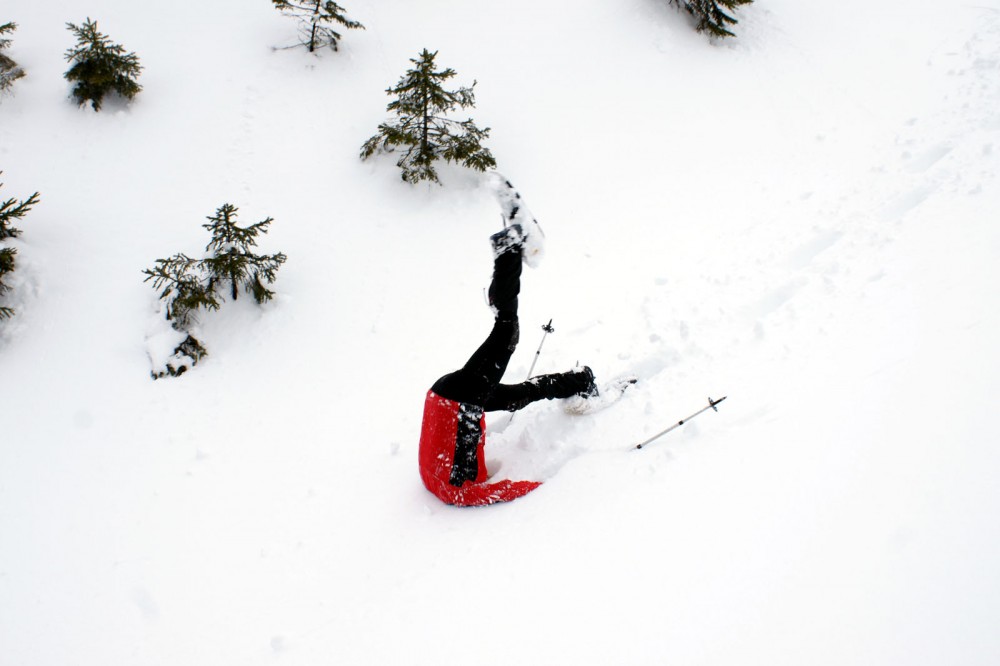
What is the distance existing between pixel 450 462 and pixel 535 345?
7.44 ft

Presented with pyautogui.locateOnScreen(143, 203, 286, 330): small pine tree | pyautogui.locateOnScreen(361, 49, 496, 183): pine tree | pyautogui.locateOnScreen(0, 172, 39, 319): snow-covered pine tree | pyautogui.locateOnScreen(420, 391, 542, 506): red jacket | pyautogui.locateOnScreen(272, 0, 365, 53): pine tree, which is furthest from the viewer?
pyautogui.locateOnScreen(272, 0, 365, 53): pine tree

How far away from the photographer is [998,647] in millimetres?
2779

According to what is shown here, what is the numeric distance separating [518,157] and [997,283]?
6463 millimetres

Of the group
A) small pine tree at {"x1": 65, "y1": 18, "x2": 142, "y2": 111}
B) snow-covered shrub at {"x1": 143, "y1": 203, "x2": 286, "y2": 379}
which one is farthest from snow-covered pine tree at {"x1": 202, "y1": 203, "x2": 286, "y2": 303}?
small pine tree at {"x1": 65, "y1": 18, "x2": 142, "y2": 111}

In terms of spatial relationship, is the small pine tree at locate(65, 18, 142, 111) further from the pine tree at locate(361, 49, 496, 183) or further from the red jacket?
the red jacket

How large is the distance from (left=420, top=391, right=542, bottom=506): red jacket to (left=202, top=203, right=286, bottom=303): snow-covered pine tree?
134 inches

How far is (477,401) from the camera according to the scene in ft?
15.2

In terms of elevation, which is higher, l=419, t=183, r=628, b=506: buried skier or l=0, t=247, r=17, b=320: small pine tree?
l=0, t=247, r=17, b=320: small pine tree

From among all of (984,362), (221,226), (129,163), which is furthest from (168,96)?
(984,362)

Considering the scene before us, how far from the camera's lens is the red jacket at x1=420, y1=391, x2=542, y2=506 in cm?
462

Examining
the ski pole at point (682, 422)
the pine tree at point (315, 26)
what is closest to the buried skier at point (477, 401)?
the ski pole at point (682, 422)

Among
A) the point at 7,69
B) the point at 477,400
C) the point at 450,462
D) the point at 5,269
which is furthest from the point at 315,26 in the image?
the point at 450,462

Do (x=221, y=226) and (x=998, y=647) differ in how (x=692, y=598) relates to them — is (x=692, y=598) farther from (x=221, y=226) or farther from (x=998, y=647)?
(x=221, y=226)

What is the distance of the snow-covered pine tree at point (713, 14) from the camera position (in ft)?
33.5
